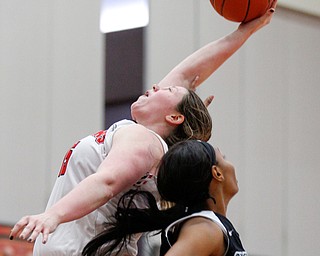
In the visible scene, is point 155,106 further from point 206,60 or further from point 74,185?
point 206,60

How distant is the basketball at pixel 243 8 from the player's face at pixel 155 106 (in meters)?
0.66

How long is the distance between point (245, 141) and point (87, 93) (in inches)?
87.1

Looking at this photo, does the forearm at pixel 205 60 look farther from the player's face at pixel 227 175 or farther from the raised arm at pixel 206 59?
the player's face at pixel 227 175

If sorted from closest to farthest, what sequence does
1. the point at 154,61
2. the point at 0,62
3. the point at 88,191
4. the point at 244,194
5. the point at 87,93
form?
1. the point at 88,191
2. the point at 0,62
3. the point at 87,93
4. the point at 154,61
5. the point at 244,194

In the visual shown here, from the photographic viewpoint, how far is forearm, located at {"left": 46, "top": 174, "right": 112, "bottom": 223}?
301cm

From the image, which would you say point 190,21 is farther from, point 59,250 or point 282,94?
point 59,250

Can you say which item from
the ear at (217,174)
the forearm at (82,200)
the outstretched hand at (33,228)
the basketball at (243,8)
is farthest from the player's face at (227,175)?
the basketball at (243,8)

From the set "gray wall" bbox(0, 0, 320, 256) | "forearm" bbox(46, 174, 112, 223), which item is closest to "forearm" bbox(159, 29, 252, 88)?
"forearm" bbox(46, 174, 112, 223)

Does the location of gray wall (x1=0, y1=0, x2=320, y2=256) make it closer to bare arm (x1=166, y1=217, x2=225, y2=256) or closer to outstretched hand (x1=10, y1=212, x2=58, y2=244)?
bare arm (x1=166, y1=217, x2=225, y2=256)

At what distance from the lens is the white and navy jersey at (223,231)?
10.6 feet

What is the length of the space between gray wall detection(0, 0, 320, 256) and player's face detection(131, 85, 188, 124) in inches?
148

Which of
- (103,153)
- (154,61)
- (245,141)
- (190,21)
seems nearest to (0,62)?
(154,61)

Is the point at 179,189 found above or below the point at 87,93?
above

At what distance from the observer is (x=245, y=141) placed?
31.1 ft
